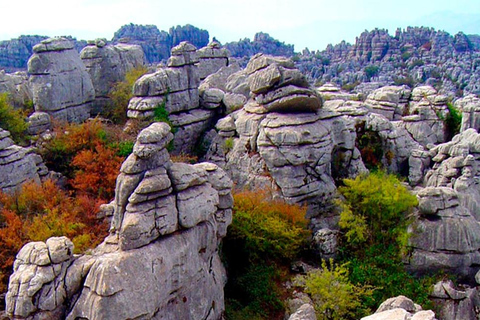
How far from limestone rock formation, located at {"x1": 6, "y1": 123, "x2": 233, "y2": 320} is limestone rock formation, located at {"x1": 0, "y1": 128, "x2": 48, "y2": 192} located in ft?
30.5

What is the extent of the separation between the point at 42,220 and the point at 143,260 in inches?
247

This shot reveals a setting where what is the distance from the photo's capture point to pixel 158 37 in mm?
115812

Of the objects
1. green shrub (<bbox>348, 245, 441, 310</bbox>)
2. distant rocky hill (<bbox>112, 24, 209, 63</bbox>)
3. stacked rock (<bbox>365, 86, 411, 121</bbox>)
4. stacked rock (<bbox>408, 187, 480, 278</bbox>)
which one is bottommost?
green shrub (<bbox>348, 245, 441, 310</bbox>)

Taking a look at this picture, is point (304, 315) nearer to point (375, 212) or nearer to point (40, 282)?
point (40, 282)

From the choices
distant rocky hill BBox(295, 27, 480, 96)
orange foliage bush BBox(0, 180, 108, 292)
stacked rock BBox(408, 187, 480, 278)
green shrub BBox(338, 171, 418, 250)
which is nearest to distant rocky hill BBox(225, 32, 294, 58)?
distant rocky hill BBox(295, 27, 480, 96)

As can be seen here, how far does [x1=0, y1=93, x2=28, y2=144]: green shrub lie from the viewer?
25.8 metres

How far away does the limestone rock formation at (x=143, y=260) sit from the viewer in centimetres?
1276

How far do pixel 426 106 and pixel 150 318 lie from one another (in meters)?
28.4

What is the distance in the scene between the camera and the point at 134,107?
27500 millimetres

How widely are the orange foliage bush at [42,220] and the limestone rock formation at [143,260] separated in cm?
287

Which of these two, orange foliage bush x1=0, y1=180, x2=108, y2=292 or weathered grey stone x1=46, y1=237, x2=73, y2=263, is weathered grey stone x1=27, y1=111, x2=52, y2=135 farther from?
weathered grey stone x1=46, y1=237, x2=73, y2=263

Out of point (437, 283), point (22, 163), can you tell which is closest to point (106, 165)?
point (22, 163)

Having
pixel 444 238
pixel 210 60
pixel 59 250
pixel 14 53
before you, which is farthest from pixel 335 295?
pixel 14 53

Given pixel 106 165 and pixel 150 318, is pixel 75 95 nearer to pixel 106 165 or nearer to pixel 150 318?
pixel 106 165
